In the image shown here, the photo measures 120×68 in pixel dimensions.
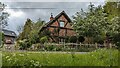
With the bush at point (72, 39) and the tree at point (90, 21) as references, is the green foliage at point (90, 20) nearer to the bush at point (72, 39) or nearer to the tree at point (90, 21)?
the tree at point (90, 21)

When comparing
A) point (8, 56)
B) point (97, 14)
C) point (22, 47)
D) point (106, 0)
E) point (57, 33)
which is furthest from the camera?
point (97, 14)

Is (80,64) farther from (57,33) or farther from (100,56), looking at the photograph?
(57,33)

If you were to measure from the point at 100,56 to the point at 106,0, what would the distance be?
5.78 ft

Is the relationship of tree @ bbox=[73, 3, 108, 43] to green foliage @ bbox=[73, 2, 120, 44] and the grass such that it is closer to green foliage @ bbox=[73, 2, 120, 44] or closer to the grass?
green foliage @ bbox=[73, 2, 120, 44]

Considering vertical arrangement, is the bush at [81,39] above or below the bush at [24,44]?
above

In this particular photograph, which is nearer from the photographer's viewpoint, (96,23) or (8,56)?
(8,56)

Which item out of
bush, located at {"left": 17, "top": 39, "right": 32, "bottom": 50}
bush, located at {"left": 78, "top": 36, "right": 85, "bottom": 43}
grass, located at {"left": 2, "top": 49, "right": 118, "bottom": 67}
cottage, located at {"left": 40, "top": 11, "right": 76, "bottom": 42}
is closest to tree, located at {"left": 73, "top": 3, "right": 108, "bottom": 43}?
bush, located at {"left": 78, "top": 36, "right": 85, "bottom": 43}

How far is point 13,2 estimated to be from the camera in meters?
3.96

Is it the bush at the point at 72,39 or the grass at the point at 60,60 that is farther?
the bush at the point at 72,39

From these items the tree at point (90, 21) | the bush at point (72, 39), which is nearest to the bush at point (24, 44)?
the bush at point (72, 39)

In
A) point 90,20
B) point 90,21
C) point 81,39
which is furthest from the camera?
point 90,20

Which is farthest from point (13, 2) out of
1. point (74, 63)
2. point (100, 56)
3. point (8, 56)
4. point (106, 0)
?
point (106, 0)

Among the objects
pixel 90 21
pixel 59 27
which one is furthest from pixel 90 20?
pixel 59 27

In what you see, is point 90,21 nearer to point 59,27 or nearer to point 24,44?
point 59,27
